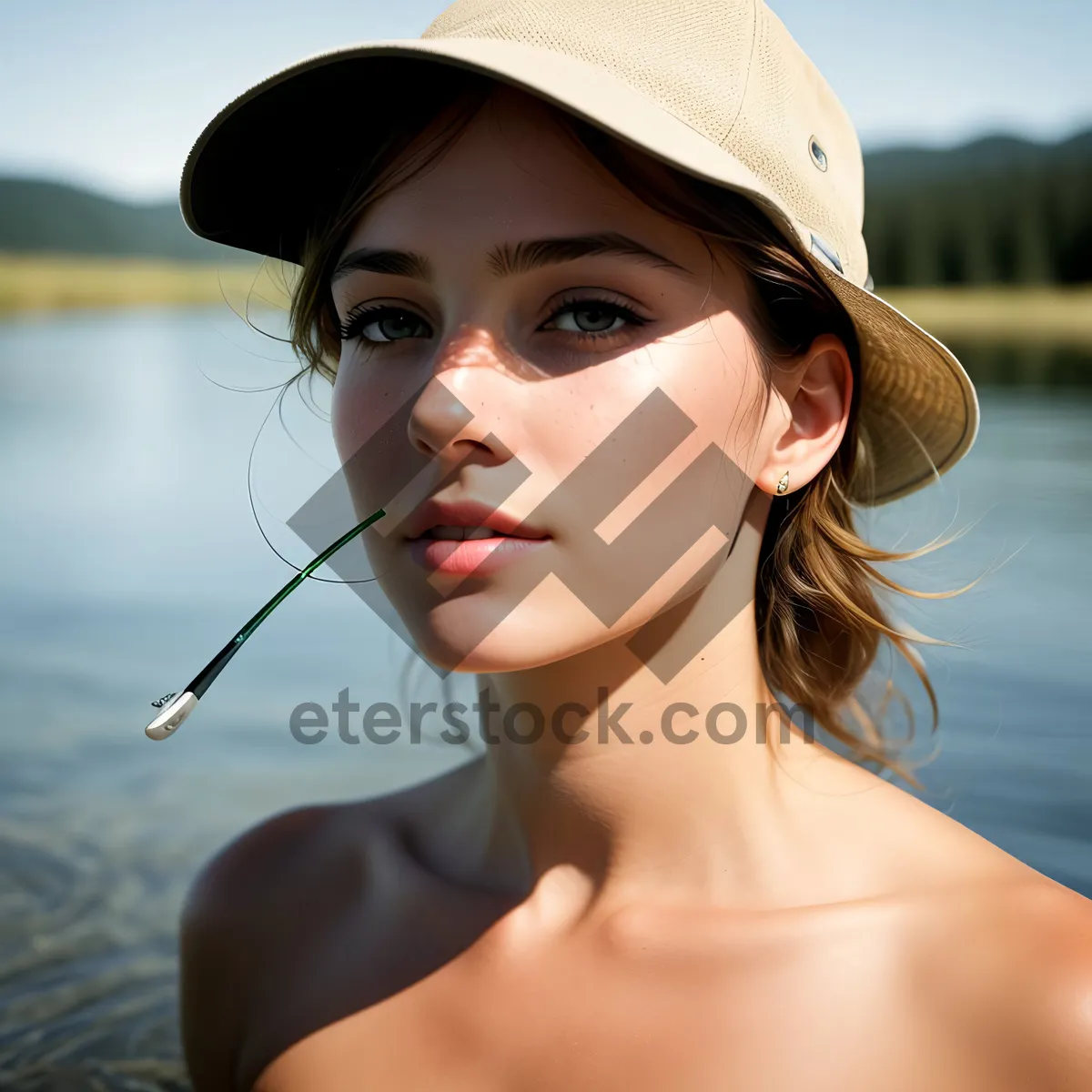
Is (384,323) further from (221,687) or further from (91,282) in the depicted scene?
(91,282)

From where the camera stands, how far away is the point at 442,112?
1321 mm

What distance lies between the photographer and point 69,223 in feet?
21.5

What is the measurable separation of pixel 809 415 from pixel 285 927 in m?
0.94

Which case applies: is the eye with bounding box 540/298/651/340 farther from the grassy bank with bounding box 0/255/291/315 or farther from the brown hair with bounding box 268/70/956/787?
the grassy bank with bounding box 0/255/291/315

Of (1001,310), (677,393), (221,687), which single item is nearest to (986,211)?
(1001,310)

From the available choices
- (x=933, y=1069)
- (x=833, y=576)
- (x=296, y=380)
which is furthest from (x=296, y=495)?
(x=933, y=1069)

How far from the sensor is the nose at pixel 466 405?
1221mm

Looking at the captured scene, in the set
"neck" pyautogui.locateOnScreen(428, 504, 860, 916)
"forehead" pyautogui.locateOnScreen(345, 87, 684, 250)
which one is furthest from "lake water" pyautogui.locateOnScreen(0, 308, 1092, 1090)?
"forehead" pyautogui.locateOnScreen(345, 87, 684, 250)

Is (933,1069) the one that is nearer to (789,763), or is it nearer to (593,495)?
(789,763)

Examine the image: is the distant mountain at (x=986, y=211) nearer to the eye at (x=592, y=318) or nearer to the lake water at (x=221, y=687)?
the lake water at (x=221, y=687)

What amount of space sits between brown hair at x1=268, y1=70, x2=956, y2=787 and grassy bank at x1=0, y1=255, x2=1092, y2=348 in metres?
0.10

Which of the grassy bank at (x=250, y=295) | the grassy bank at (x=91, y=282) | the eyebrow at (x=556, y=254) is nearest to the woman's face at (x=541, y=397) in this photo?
the eyebrow at (x=556, y=254)

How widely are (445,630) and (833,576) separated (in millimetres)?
558

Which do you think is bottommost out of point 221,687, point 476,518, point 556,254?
point 221,687
